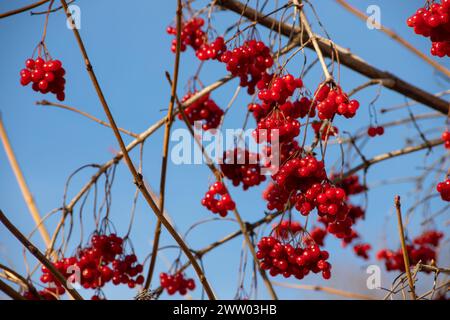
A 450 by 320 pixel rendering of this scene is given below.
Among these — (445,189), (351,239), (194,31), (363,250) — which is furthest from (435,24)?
(363,250)

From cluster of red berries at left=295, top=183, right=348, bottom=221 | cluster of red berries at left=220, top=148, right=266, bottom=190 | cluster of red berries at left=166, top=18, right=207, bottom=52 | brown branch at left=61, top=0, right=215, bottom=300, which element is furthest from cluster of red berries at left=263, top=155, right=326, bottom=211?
cluster of red berries at left=166, top=18, right=207, bottom=52

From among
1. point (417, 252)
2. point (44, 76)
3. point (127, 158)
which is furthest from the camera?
point (417, 252)

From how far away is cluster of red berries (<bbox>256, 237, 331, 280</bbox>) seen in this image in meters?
1.73

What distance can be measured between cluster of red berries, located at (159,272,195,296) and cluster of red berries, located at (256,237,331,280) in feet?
2.59

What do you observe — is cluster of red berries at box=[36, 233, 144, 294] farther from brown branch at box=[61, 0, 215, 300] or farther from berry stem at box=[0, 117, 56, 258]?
brown branch at box=[61, 0, 215, 300]

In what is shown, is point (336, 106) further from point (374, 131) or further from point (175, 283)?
point (175, 283)

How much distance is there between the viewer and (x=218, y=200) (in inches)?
88.6

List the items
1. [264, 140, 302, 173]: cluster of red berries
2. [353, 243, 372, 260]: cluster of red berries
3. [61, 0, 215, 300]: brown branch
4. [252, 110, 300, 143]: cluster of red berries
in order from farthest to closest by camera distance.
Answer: [353, 243, 372, 260]: cluster of red berries, [264, 140, 302, 173]: cluster of red berries, [252, 110, 300, 143]: cluster of red berries, [61, 0, 215, 300]: brown branch

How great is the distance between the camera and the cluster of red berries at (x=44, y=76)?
2.06m

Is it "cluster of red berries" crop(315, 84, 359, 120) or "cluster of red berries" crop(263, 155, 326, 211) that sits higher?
"cluster of red berries" crop(315, 84, 359, 120)

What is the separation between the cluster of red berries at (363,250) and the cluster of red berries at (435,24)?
7.27 ft

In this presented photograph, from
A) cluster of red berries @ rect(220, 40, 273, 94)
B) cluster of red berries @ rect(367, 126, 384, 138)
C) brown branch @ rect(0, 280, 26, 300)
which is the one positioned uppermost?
cluster of red berries @ rect(367, 126, 384, 138)

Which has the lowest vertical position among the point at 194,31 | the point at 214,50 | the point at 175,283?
the point at 175,283

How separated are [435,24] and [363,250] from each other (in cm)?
234
